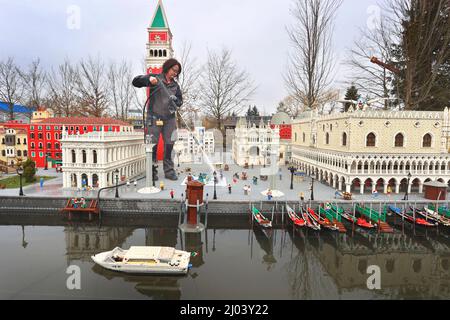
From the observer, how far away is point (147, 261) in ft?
56.5

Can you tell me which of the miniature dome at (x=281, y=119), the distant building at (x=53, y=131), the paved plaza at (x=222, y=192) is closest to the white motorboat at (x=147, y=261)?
the paved plaza at (x=222, y=192)

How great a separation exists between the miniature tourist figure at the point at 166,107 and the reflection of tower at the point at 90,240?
38.2 ft

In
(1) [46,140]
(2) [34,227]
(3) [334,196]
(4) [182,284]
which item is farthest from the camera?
(1) [46,140]

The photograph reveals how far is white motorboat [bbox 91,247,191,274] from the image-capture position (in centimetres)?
1688

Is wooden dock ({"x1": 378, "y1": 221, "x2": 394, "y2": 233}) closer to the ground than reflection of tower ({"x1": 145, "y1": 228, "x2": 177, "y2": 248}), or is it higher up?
higher up

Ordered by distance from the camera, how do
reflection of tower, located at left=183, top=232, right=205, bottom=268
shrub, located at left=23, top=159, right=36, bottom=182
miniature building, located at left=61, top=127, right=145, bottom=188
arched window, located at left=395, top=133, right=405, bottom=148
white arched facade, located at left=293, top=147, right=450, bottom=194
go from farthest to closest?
shrub, located at left=23, top=159, right=36, bottom=182 → arched window, located at left=395, top=133, right=405, bottom=148 → miniature building, located at left=61, top=127, right=145, bottom=188 → white arched facade, located at left=293, top=147, right=450, bottom=194 → reflection of tower, located at left=183, top=232, right=205, bottom=268

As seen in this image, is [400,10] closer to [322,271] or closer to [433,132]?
[433,132]

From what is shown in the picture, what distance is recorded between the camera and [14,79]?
61531 mm

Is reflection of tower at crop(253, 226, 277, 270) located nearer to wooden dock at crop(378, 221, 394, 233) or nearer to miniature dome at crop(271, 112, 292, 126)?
wooden dock at crop(378, 221, 394, 233)

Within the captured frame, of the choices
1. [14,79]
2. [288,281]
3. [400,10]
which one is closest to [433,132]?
[400,10]

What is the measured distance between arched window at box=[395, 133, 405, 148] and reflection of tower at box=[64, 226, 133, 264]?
29.5 m

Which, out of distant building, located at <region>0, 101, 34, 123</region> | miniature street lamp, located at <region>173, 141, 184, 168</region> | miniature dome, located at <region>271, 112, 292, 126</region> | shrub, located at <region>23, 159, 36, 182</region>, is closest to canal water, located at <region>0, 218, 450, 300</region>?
shrub, located at <region>23, 159, 36, 182</region>

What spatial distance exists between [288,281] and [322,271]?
115 inches

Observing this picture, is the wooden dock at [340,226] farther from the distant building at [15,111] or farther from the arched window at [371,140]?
the distant building at [15,111]
